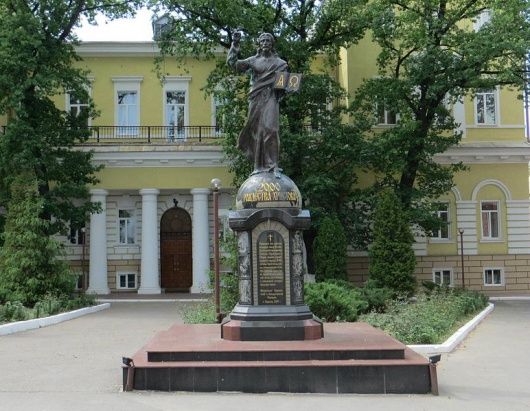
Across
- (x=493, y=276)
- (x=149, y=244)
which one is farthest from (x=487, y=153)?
(x=149, y=244)

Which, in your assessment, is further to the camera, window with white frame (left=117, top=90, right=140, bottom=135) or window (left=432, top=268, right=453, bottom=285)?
window with white frame (left=117, top=90, right=140, bottom=135)

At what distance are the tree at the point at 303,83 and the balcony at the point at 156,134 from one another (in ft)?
16.5

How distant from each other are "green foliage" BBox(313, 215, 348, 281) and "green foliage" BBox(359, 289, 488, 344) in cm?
339

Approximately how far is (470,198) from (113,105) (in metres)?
16.2

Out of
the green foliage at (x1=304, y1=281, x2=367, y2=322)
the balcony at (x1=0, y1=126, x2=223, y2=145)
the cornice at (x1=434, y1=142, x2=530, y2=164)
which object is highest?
the balcony at (x1=0, y1=126, x2=223, y2=145)

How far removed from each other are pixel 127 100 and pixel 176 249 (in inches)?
279

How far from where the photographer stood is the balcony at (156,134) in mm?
28344

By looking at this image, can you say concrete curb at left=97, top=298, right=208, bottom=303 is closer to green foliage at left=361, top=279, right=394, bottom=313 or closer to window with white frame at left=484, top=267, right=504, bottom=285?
green foliage at left=361, top=279, right=394, bottom=313

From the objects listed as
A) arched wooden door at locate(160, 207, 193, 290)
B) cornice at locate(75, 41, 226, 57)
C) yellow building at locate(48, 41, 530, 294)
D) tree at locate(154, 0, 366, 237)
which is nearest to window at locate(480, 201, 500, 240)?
yellow building at locate(48, 41, 530, 294)

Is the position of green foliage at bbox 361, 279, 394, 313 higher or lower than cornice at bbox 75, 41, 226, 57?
lower

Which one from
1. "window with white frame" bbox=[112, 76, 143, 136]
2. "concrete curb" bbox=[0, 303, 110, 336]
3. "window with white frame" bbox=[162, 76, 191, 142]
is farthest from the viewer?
"window with white frame" bbox=[162, 76, 191, 142]

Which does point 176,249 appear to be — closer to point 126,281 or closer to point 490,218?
point 126,281

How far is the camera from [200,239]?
2689cm

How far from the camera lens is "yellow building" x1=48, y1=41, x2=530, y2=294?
2694cm
